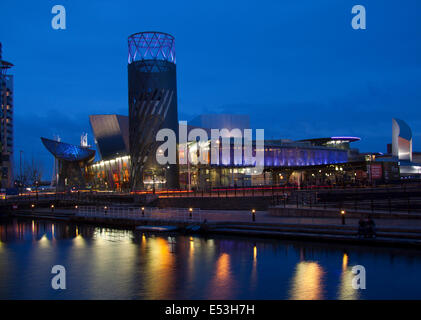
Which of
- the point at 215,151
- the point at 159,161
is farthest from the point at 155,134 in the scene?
the point at 215,151

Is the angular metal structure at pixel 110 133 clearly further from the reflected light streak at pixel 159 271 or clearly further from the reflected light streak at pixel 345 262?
the reflected light streak at pixel 345 262

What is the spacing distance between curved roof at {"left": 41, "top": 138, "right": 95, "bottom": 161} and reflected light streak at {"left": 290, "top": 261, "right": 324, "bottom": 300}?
10877 cm

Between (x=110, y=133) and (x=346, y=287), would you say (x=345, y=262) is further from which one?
(x=110, y=133)

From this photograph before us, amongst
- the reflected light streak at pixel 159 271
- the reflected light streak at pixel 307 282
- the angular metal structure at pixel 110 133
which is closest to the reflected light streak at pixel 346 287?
the reflected light streak at pixel 307 282

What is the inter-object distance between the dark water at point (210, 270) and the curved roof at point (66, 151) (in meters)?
94.4

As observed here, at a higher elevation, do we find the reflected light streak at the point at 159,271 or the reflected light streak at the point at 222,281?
the reflected light streak at the point at 222,281

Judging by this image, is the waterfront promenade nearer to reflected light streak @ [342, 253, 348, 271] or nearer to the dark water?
the dark water

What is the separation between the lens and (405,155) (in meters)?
123

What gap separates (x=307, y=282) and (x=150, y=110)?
71.3 metres

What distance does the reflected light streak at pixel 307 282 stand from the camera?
14.0 metres

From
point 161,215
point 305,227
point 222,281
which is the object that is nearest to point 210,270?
point 222,281

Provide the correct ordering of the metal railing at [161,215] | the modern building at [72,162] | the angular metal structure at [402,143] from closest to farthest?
the metal railing at [161,215]
the modern building at [72,162]
the angular metal structure at [402,143]
